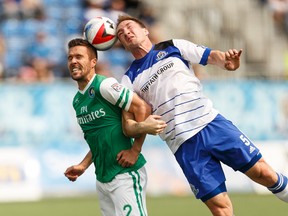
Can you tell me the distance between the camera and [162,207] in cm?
1500

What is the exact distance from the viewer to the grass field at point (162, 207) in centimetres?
1395

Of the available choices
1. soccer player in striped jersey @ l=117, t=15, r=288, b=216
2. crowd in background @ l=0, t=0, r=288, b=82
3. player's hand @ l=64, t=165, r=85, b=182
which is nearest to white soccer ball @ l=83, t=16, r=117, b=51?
soccer player in striped jersey @ l=117, t=15, r=288, b=216

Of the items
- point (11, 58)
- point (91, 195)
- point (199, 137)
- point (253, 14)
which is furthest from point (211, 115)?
point (253, 14)

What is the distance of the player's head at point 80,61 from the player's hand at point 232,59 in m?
1.39

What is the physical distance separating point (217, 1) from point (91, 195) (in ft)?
22.4

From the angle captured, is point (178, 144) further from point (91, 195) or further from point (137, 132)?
point (91, 195)

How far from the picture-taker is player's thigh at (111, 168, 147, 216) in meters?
8.26

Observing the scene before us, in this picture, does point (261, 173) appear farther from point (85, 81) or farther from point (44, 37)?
point (44, 37)

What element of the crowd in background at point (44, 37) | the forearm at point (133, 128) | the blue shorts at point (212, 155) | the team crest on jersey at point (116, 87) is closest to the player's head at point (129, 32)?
the team crest on jersey at point (116, 87)

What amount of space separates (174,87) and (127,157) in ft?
3.53

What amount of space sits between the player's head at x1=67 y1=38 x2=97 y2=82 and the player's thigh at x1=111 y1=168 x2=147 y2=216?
1056 millimetres

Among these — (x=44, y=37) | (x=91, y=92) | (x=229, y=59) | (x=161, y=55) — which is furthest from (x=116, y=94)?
(x=44, y=37)

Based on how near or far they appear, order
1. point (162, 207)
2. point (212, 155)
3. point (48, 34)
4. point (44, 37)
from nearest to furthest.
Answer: point (212, 155)
point (162, 207)
point (44, 37)
point (48, 34)

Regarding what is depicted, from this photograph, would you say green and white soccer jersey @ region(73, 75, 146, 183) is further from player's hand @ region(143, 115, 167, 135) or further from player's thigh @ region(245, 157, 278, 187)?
player's thigh @ region(245, 157, 278, 187)
